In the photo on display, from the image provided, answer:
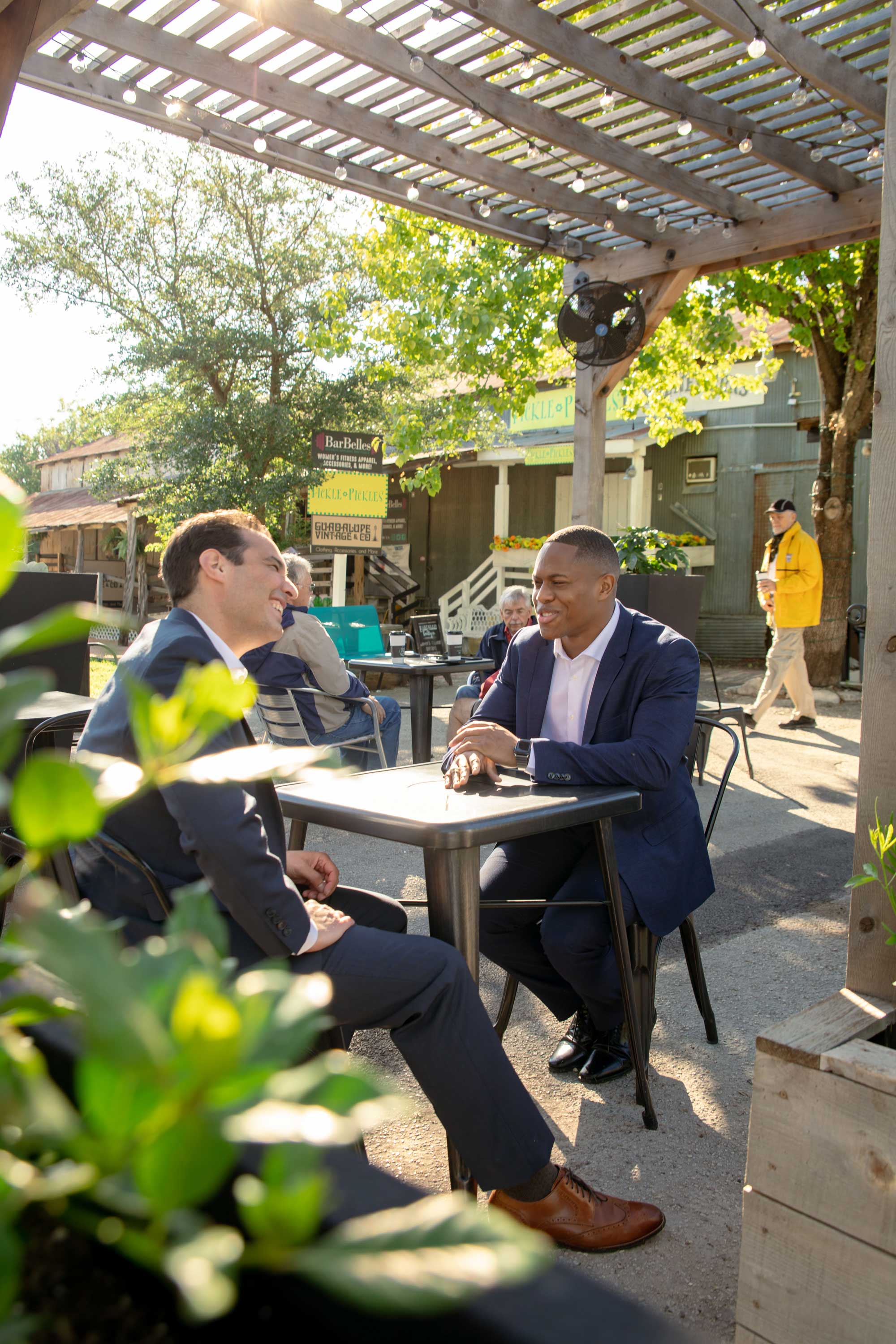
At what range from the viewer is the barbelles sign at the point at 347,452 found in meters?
10.5

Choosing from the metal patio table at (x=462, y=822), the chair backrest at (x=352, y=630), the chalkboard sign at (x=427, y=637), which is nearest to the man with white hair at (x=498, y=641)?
the chalkboard sign at (x=427, y=637)

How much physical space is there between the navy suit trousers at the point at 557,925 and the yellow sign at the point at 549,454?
14396 millimetres

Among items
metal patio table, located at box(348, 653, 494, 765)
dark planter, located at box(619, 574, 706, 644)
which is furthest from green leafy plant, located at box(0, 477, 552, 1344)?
dark planter, located at box(619, 574, 706, 644)

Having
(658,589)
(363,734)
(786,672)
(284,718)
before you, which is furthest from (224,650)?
(786,672)

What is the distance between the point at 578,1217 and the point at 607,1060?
83 cm

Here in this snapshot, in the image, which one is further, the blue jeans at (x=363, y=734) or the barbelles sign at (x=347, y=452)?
the barbelles sign at (x=347, y=452)

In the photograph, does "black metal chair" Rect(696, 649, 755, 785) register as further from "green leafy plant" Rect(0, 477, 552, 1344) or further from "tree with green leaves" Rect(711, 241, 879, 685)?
"tree with green leaves" Rect(711, 241, 879, 685)

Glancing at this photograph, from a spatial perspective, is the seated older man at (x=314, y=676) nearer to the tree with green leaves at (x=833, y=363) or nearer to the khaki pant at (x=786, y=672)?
the khaki pant at (x=786, y=672)

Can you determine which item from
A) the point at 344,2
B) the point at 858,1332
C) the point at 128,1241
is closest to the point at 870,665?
the point at 858,1332

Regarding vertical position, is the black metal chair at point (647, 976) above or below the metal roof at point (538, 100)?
below

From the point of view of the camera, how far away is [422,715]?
683 centimetres

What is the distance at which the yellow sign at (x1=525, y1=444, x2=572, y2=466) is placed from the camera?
667 inches

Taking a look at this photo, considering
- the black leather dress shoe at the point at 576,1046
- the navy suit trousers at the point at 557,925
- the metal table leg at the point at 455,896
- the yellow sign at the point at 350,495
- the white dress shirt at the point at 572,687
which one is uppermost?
the yellow sign at the point at 350,495

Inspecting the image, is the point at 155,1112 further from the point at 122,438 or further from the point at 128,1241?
the point at 122,438
